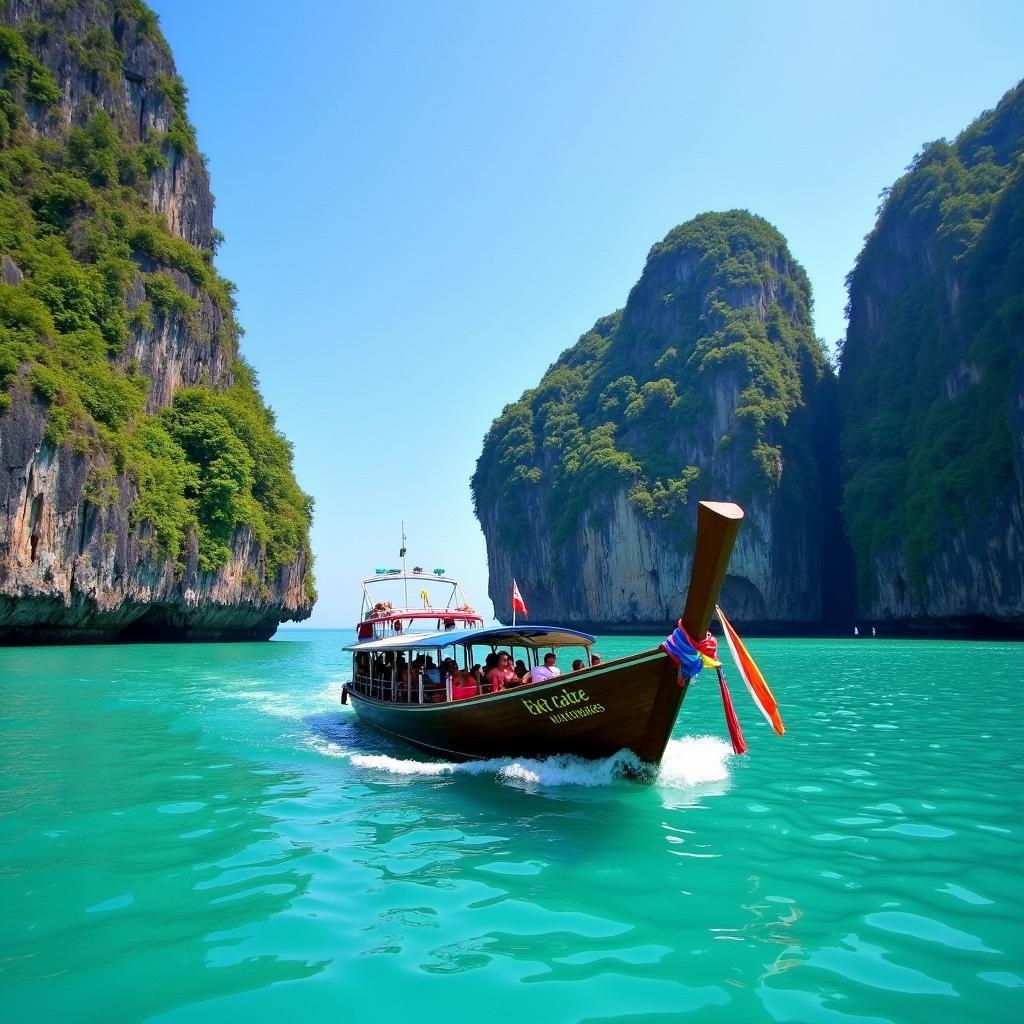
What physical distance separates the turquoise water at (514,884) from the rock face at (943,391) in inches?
1318

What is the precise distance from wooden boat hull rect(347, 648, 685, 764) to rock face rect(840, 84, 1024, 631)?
1432 inches

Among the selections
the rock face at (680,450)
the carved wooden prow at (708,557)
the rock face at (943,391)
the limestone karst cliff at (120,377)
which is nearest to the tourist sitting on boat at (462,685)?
the carved wooden prow at (708,557)

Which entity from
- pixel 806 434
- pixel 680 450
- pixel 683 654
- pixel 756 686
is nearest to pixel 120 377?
pixel 683 654

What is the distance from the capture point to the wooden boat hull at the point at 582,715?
6.96 m

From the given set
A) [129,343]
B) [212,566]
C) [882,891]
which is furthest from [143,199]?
[882,891]

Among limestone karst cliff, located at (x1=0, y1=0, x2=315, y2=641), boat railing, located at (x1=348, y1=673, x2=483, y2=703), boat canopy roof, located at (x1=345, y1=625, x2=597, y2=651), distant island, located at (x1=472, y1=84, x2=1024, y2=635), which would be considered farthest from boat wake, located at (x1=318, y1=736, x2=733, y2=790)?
distant island, located at (x1=472, y1=84, x2=1024, y2=635)

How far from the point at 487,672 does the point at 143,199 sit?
44.1 meters

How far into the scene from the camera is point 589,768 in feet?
25.1

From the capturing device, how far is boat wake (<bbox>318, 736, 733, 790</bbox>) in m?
7.50

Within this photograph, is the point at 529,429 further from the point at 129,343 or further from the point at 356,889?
the point at 356,889

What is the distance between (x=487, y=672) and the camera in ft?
31.3

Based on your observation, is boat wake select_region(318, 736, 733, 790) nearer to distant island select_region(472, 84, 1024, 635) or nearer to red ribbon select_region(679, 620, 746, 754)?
red ribbon select_region(679, 620, 746, 754)

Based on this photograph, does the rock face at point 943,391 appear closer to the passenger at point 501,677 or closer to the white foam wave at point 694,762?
the white foam wave at point 694,762

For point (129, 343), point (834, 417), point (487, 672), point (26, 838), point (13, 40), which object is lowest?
point (26, 838)
